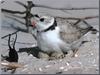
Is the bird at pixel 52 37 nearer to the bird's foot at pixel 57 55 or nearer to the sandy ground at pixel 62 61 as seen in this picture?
the bird's foot at pixel 57 55

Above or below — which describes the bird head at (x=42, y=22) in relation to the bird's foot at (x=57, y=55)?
above

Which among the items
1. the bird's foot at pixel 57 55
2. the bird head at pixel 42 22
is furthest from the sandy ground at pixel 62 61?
the bird head at pixel 42 22

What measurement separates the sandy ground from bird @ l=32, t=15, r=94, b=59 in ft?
0.34

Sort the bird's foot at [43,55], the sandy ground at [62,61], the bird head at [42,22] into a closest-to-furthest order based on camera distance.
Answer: the sandy ground at [62,61] → the bird head at [42,22] → the bird's foot at [43,55]

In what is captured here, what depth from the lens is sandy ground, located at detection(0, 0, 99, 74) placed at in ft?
13.8

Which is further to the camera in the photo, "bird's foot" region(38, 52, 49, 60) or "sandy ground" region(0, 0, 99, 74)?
"bird's foot" region(38, 52, 49, 60)

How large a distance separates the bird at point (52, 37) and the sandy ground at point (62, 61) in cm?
10

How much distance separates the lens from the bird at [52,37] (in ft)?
14.9

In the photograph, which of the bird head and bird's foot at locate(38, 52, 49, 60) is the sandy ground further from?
the bird head

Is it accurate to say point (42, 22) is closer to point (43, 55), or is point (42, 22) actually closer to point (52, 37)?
point (52, 37)

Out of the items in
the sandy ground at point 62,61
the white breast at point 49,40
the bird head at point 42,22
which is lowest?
the sandy ground at point 62,61

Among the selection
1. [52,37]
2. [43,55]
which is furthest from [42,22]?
[43,55]

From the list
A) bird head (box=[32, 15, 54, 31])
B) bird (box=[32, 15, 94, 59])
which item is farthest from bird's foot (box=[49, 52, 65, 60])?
bird head (box=[32, 15, 54, 31])

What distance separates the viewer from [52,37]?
4.53 meters
